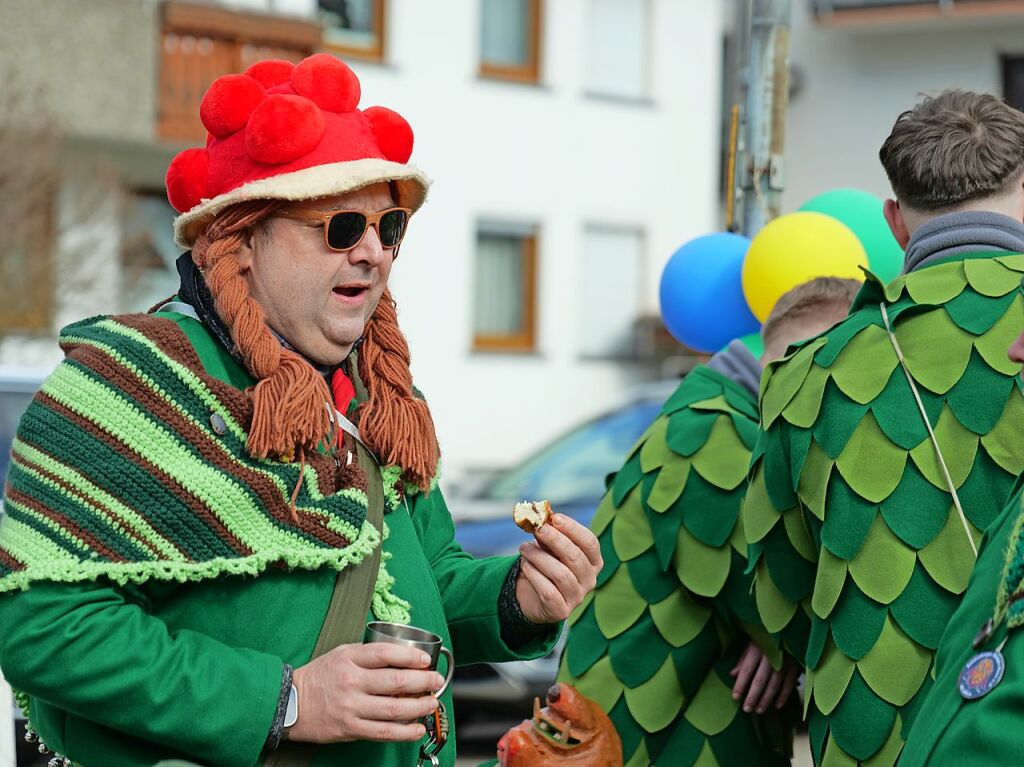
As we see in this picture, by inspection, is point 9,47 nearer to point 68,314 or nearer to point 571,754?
point 68,314

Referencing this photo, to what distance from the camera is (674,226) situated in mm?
18250

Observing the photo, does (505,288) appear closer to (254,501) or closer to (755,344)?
(755,344)

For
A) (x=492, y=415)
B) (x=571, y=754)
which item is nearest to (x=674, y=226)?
(x=492, y=415)

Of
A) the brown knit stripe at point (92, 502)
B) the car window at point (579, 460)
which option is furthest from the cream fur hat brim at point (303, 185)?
the car window at point (579, 460)

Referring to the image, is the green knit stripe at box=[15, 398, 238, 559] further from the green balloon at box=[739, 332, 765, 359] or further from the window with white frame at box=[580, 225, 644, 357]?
the window with white frame at box=[580, 225, 644, 357]

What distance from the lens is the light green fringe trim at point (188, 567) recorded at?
7.20ft

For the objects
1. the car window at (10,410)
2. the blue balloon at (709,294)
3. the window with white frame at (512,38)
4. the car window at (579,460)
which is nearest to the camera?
the blue balloon at (709,294)

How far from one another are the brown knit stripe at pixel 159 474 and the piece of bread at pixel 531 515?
44 centimetres

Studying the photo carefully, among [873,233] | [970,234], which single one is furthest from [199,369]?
[873,233]

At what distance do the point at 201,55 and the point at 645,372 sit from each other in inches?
249

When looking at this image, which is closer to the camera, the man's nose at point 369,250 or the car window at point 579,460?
the man's nose at point 369,250

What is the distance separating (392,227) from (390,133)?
6.2 inches

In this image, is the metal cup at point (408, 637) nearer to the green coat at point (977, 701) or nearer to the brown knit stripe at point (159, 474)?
the brown knit stripe at point (159, 474)

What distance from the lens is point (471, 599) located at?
8.91ft
